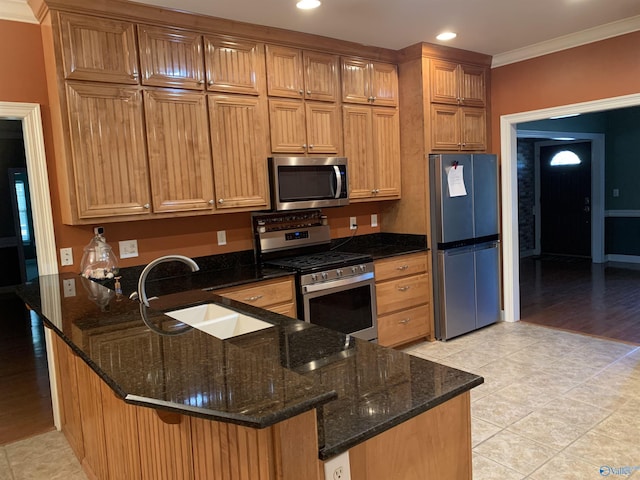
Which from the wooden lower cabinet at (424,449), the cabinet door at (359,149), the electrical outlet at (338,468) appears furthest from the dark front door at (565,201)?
the electrical outlet at (338,468)

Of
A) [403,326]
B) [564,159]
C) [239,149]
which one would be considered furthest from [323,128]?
[564,159]

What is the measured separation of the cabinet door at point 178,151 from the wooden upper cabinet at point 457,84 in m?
2.14

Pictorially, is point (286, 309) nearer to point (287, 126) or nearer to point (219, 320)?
point (219, 320)

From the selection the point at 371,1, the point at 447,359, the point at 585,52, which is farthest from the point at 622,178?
the point at 371,1

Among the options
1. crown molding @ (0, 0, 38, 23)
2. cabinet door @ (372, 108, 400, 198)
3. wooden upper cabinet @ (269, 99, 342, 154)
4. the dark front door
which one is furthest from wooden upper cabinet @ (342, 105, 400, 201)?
the dark front door

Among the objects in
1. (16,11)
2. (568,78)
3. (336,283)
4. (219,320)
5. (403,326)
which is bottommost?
(403,326)

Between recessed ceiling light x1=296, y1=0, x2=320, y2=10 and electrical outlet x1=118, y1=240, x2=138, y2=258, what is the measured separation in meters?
1.92

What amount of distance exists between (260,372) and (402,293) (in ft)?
Result: 10.1

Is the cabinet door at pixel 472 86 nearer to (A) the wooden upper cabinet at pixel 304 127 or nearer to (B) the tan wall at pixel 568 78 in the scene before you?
(B) the tan wall at pixel 568 78

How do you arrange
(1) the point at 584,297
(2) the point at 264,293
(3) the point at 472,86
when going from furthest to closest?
(1) the point at 584,297, (3) the point at 472,86, (2) the point at 264,293

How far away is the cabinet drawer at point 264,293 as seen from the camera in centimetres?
312

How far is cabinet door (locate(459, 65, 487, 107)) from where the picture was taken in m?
4.45

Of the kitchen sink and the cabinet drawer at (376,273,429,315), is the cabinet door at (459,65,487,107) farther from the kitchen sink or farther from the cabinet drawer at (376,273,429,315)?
the kitchen sink

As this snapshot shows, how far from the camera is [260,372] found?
3.80 ft
